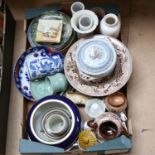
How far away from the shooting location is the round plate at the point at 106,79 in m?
1.03

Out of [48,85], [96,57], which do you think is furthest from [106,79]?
[48,85]

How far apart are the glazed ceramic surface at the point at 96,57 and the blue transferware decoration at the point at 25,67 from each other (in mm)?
91

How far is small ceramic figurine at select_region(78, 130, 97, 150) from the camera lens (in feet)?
3.16

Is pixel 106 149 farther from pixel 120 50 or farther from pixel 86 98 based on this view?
pixel 120 50

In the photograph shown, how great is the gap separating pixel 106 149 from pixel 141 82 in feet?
0.91

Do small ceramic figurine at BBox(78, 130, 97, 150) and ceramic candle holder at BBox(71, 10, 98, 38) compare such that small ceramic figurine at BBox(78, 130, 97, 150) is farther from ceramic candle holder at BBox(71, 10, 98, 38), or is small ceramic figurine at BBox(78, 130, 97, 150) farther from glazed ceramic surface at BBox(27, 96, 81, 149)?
ceramic candle holder at BBox(71, 10, 98, 38)

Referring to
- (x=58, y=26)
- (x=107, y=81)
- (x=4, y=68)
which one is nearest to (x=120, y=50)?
(x=107, y=81)

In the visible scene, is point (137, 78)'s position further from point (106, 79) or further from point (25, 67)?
point (25, 67)

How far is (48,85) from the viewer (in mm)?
1088

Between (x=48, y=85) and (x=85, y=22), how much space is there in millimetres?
218

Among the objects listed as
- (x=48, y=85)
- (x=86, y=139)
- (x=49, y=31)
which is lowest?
(x=86, y=139)

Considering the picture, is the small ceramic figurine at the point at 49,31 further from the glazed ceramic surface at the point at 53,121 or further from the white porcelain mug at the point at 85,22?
the glazed ceramic surface at the point at 53,121

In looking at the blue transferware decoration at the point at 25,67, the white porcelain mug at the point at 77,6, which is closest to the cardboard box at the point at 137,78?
the blue transferware decoration at the point at 25,67

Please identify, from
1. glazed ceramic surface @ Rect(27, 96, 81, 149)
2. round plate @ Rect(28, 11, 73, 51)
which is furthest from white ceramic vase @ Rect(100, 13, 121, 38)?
glazed ceramic surface @ Rect(27, 96, 81, 149)
